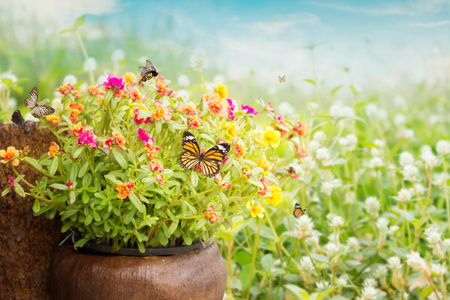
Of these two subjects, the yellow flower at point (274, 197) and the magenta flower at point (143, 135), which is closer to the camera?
the magenta flower at point (143, 135)

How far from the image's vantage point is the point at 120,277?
1.11 meters

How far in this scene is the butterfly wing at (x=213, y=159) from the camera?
1.00m

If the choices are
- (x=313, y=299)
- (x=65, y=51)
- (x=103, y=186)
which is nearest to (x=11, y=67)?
Result: (x=65, y=51)

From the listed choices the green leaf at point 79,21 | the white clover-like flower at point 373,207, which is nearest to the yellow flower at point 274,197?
the white clover-like flower at point 373,207

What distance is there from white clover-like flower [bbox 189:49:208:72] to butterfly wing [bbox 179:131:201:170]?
526 millimetres

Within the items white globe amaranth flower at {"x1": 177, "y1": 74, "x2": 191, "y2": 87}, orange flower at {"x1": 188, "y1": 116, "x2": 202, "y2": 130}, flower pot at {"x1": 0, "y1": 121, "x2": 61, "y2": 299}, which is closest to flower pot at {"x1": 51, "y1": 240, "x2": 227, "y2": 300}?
flower pot at {"x1": 0, "y1": 121, "x2": 61, "y2": 299}

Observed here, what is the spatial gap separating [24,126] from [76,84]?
270 millimetres

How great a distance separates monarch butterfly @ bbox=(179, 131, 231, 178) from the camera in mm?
1000

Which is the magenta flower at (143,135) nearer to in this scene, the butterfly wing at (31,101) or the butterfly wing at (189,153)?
the butterfly wing at (189,153)

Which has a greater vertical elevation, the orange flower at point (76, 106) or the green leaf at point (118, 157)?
the orange flower at point (76, 106)

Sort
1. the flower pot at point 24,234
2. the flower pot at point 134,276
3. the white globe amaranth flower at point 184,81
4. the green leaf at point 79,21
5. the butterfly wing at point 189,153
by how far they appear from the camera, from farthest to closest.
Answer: the white globe amaranth flower at point 184,81, the green leaf at point 79,21, the flower pot at point 24,234, the flower pot at point 134,276, the butterfly wing at point 189,153

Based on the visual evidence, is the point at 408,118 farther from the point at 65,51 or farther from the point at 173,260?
the point at 173,260


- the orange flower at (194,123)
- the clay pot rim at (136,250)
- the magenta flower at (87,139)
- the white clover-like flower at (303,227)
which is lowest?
the white clover-like flower at (303,227)

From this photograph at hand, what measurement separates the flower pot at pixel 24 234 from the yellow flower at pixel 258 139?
0.64 meters
